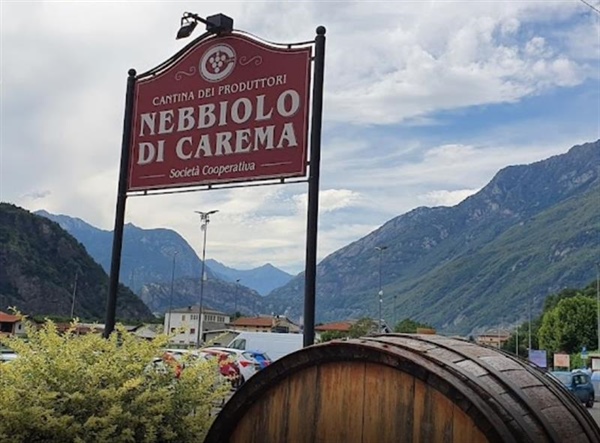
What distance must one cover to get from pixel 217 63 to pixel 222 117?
2.10ft

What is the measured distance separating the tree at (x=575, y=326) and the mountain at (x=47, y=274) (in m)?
62.5

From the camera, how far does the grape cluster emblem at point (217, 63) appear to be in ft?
26.2

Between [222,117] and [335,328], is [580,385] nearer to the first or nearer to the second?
[222,117]

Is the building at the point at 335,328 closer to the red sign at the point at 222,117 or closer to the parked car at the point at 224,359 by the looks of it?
the parked car at the point at 224,359

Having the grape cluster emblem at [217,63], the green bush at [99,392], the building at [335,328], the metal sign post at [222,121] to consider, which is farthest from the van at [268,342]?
the building at [335,328]

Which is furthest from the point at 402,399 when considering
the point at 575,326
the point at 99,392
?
the point at 575,326

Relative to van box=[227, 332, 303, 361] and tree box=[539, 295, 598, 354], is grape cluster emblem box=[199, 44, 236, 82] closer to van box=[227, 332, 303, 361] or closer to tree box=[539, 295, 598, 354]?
van box=[227, 332, 303, 361]

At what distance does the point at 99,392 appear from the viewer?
184 inches

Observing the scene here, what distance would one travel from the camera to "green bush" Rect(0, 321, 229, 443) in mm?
4570

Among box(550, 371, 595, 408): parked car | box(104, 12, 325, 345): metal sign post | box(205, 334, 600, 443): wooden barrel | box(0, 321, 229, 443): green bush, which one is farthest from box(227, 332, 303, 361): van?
box(205, 334, 600, 443): wooden barrel

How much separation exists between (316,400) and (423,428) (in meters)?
0.62

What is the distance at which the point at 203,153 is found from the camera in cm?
803

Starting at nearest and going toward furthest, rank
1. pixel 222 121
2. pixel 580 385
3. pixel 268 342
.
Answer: pixel 222 121
pixel 580 385
pixel 268 342

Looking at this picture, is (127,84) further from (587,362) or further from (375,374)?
(587,362)
